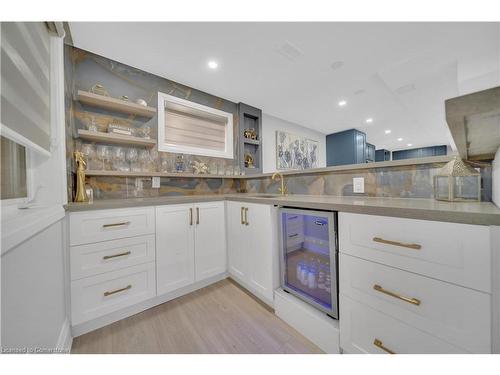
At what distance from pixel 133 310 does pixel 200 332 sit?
607 millimetres

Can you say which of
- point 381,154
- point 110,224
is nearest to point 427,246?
point 110,224

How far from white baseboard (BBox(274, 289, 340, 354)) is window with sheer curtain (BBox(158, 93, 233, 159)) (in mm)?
2071

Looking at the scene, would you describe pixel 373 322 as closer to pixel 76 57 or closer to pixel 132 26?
pixel 132 26

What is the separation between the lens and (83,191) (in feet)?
4.79

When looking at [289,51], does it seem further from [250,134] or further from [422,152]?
[422,152]

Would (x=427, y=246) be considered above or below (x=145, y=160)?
below

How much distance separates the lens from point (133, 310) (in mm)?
1390

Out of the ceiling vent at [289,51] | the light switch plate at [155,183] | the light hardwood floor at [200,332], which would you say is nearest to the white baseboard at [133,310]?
the light hardwood floor at [200,332]

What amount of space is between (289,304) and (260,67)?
2503 millimetres

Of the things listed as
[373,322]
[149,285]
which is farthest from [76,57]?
[373,322]

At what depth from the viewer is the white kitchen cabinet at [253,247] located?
54.1 inches

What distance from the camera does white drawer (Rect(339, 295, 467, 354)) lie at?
69cm

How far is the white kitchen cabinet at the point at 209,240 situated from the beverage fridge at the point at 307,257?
0.74 m

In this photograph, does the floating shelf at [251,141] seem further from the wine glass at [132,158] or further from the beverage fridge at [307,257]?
the beverage fridge at [307,257]
